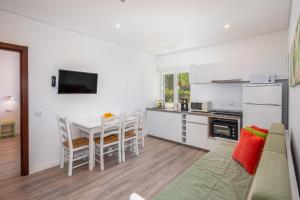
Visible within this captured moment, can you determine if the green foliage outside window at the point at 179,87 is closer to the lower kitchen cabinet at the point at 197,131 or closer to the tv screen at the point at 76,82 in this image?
the lower kitchen cabinet at the point at 197,131

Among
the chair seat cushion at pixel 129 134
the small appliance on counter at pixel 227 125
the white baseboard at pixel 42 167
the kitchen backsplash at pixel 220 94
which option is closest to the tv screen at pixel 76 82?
the chair seat cushion at pixel 129 134

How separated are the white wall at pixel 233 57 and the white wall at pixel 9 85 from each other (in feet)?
15.7

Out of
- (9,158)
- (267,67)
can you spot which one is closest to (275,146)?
(267,67)

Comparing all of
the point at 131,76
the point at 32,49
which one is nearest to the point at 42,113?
the point at 32,49

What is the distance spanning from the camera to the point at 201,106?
3918 mm

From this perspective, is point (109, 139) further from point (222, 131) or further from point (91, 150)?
point (222, 131)

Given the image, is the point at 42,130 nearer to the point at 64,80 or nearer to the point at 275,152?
the point at 64,80

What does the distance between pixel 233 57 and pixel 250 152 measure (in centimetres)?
269

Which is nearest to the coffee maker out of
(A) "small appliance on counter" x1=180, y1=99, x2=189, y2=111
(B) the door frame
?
(A) "small appliance on counter" x1=180, y1=99, x2=189, y2=111

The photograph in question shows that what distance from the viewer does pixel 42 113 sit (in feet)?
9.29

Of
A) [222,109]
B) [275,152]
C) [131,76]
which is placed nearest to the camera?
[275,152]

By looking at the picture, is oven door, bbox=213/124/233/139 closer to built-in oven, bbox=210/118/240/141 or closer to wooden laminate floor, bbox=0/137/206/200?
built-in oven, bbox=210/118/240/141

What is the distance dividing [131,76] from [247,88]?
2.88 meters

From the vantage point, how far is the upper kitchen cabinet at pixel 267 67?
9.50ft
